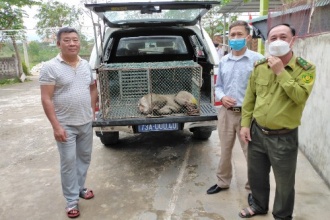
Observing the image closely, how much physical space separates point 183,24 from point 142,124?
1.89m

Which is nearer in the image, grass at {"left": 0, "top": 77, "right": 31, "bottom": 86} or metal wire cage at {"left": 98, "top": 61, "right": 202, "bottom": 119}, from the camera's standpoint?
metal wire cage at {"left": 98, "top": 61, "right": 202, "bottom": 119}

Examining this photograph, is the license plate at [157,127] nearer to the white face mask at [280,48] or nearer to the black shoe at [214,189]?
the black shoe at [214,189]

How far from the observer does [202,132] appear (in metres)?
4.80

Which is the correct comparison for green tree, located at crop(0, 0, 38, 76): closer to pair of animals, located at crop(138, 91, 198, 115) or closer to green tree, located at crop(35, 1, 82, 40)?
green tree, located at crop(35, 1, 82, 40)

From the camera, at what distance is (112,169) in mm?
3984

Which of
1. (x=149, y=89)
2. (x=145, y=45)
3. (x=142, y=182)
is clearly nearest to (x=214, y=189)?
(x=142, y=182)

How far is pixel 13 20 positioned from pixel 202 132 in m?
13.0

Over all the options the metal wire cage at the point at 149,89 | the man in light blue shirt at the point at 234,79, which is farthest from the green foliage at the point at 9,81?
the man in light blue shirt at the point at 234,79

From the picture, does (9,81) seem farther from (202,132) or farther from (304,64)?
(304,64)

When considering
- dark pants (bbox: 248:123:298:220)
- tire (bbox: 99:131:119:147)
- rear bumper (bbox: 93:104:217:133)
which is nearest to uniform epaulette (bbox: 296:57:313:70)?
dark pants (bbox: 248:123:298:220)

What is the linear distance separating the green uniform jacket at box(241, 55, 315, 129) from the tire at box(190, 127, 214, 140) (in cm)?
226

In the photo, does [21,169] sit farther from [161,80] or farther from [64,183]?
[161,80]

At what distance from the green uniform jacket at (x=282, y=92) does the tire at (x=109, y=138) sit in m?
2.62

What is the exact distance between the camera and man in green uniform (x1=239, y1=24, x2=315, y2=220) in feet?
6.83
